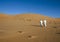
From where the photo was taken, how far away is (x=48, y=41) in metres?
7.31

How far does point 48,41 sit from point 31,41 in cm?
89

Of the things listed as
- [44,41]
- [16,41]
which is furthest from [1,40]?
[44,41]

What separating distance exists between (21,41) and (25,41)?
0.72ft

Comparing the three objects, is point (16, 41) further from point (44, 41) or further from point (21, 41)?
point (44, 41)

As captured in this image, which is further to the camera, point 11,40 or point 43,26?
point 43,26

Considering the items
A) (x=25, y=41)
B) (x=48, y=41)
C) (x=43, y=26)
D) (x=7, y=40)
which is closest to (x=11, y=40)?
(x=7, y=40)

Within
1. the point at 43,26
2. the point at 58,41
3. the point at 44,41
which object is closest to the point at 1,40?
the point at 44,41

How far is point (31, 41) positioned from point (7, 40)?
125cm

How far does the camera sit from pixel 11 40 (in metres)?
7.33

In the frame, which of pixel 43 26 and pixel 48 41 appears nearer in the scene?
pixel 48 41

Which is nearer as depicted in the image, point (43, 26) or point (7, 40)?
point (7, 40)

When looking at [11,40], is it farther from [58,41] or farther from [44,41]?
[58,41]

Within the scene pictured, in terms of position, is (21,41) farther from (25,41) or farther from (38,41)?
(38,41)

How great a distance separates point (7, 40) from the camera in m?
7.33
